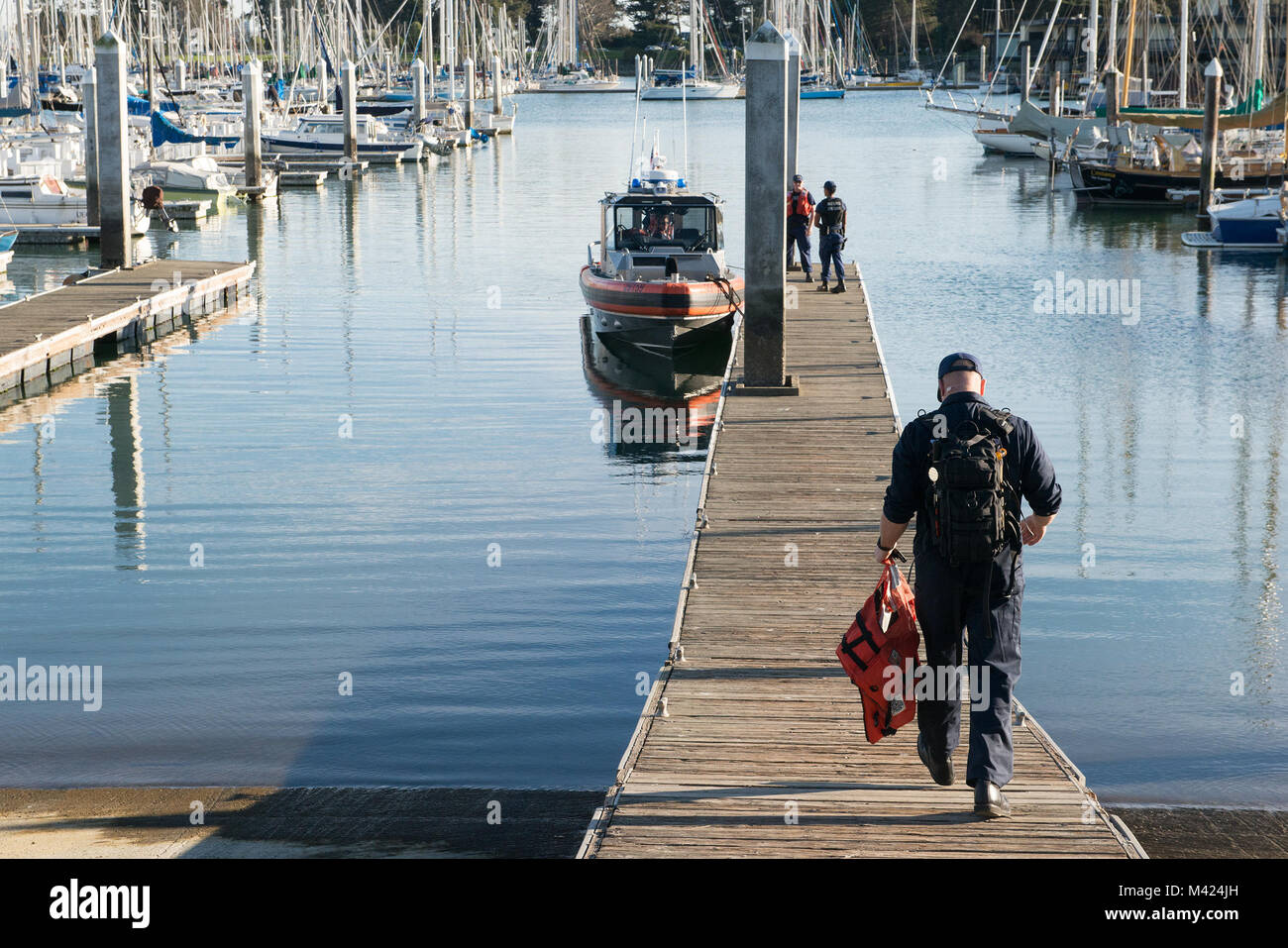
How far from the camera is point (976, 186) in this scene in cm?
5541

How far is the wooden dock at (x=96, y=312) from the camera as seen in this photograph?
2048cm

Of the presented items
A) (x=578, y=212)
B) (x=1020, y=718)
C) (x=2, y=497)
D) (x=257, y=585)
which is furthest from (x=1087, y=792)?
(x=578, y=212)

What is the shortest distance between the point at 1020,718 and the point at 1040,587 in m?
5.52

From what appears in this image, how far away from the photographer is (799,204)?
23.1 meters

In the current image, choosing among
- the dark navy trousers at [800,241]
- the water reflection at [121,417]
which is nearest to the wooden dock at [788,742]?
the water reflection at [121,417]

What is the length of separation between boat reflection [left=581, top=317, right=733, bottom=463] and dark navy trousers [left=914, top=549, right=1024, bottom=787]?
11114 mm

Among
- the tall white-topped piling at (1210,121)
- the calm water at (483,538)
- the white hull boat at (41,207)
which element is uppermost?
the tall white-topped piling at (1210,121)

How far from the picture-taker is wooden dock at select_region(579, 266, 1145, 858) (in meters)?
6.11

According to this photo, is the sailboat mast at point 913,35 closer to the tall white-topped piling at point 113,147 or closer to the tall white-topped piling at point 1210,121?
the tall white-topped piling at point 1210,121

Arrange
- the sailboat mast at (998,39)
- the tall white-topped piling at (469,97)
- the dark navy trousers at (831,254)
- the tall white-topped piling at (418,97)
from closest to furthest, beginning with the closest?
the dark navy trousers at (831,254) → the tall white-topped piling at (418,97) → the tall white-topped piling at (469,97) → the sailboat mast at (998,39)

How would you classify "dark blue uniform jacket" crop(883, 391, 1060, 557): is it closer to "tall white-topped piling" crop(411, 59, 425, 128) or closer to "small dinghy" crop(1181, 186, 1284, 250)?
"small dinghy" crop(1181, 186, 1284, 250)

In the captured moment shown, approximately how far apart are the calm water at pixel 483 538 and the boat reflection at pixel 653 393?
388 mm

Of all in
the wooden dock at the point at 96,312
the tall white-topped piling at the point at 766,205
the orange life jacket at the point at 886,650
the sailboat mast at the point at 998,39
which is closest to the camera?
the orange life jacket at the point at 886,650

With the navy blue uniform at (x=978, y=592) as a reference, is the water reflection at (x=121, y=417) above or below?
below
